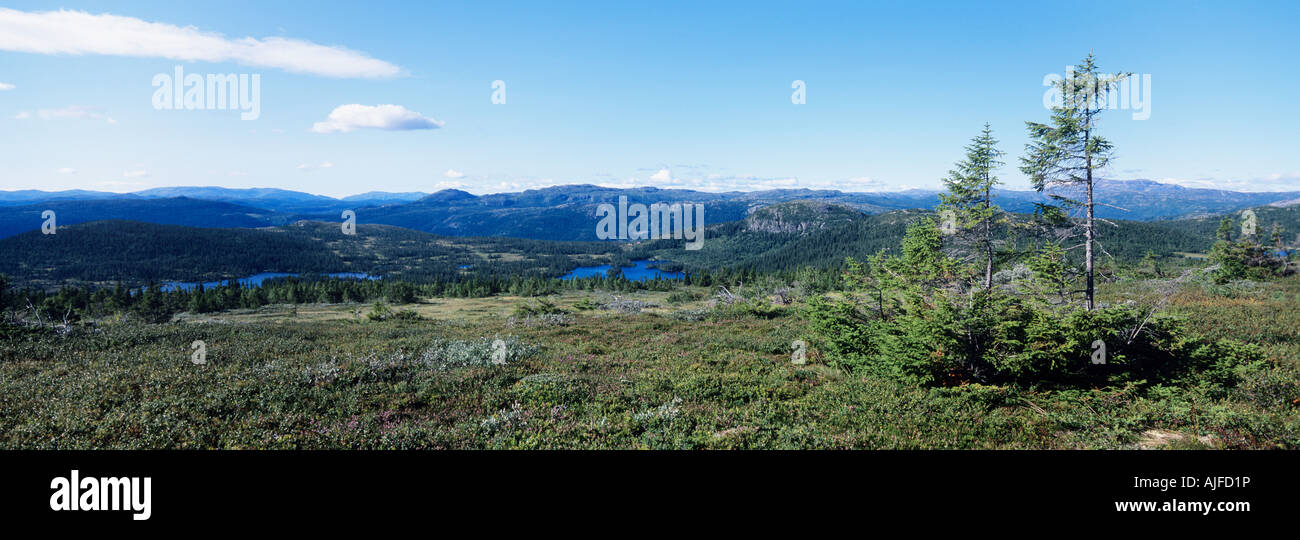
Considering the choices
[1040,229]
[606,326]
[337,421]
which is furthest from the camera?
[606,326]

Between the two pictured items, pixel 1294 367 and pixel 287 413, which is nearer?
pixel 287 413

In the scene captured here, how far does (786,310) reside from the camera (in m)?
34.9

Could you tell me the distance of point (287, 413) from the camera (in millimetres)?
11031

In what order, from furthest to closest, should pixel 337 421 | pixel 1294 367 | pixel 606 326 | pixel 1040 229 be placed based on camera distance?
pixel 606 326
pixel 1040 229
pixel 1294 367
pixel 337 421
